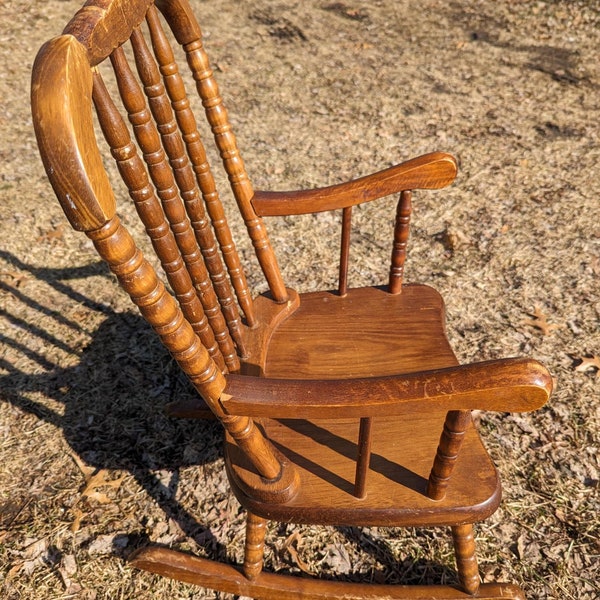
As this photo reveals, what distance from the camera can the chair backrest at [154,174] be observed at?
86cm

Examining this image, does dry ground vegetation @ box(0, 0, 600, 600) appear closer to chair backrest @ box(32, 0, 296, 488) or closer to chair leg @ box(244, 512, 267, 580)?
chair leg @ box(244, 512, 267, 580)

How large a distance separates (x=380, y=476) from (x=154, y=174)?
0.93 meters

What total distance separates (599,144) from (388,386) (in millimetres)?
3777

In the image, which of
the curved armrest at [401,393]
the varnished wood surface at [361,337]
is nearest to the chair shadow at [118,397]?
the varnished wood surface at [361,337]

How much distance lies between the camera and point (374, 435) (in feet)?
5.30

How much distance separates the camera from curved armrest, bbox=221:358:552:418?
1.12m

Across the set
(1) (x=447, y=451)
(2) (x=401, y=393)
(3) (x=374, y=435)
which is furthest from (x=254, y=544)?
(2) (x=401, y=393)

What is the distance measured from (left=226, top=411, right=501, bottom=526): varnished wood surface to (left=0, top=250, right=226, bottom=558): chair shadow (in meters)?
0.76

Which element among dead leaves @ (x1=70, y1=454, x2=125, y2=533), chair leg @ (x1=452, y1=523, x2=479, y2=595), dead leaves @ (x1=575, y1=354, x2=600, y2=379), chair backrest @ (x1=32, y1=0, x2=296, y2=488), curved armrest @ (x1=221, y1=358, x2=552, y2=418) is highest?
chair backrest @ (x1=32, y1=0, x2=296, y2=488)

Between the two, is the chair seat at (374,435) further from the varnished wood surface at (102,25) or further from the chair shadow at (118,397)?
the varnished wood surface at (102,25)

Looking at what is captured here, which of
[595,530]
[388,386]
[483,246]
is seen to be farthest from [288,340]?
[483,246]

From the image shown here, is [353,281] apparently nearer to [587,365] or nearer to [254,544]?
[587,365]

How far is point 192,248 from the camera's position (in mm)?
1473

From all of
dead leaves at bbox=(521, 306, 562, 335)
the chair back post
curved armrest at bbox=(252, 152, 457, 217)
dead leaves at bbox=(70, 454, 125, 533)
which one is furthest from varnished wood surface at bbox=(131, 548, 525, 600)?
dead leaves at bbox=(521, 306, 562, 335)
